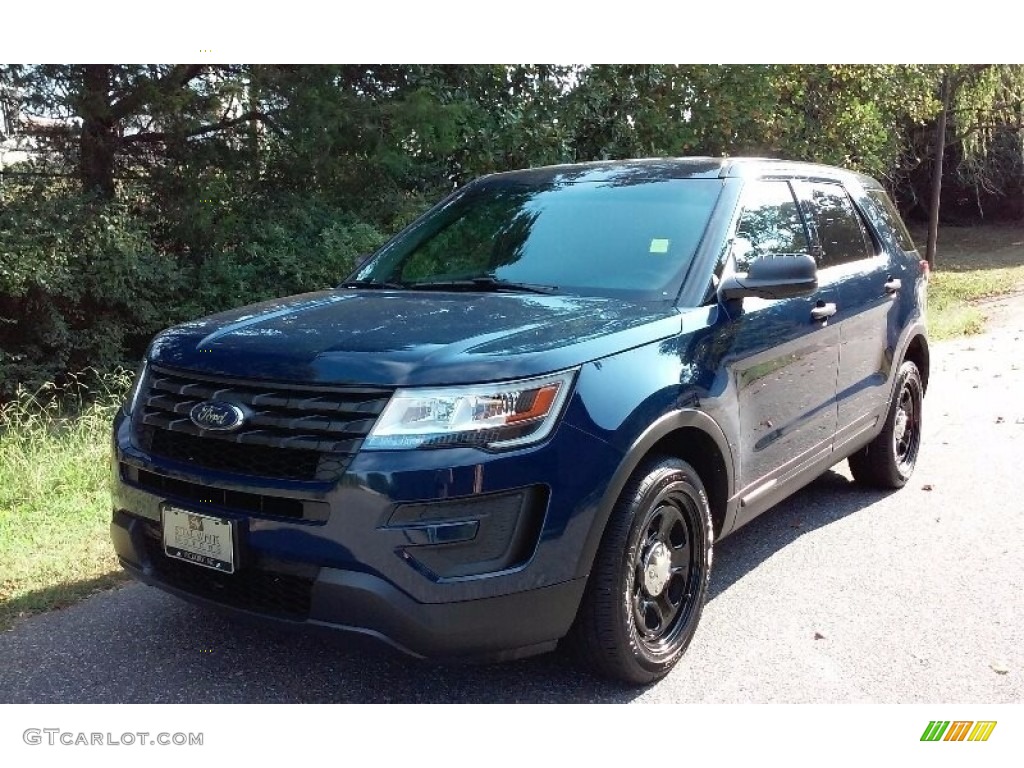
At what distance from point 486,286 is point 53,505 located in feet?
9.99

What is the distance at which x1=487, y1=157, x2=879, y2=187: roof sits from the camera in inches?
161

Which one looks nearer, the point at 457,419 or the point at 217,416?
the point at 457,419

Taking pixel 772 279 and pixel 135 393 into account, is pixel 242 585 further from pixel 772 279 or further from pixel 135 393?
pixel 772 279

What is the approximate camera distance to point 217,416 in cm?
287

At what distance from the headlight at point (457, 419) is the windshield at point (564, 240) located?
3.22ft

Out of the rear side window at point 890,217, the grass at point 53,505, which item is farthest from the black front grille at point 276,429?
the rear side window at point 890,217

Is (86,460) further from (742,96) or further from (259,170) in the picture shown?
(742,96)

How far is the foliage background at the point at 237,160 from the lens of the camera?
822 centimetres

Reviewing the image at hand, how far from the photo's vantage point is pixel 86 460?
5.83 metres

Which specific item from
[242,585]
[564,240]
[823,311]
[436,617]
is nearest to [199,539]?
[242,585]

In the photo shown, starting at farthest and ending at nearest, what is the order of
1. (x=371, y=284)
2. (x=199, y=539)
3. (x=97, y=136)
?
(x=97, y=136)
(x=371, y=284)
(x=199, y=539)

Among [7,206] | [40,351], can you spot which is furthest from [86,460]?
[7,206]

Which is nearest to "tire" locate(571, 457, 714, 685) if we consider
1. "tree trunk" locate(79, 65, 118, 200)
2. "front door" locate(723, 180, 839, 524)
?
"front door" locate(723, 180, 839, 524)

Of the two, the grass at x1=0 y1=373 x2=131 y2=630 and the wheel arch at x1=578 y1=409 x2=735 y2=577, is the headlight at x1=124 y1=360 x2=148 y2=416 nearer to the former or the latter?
the grass at x1=0 y1=373 x2=131 y2=630
